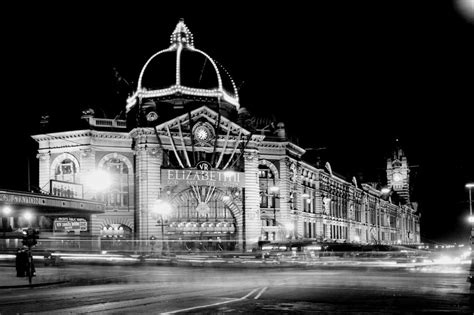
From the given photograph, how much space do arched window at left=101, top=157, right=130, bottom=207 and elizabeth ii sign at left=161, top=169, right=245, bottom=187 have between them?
4579 millimetres

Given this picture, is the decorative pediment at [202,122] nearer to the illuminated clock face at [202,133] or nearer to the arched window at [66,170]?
the illuminated clock face at [202,133]

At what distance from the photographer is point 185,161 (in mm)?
73812

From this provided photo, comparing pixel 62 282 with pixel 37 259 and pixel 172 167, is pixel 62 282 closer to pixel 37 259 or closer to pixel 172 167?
pixel 37 259

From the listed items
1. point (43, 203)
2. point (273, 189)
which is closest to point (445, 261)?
point (273, 189)

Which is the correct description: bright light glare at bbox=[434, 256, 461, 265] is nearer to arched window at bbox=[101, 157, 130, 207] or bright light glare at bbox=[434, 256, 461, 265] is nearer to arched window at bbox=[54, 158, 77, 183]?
arched window at bbox=[101, 157, 130, 207]

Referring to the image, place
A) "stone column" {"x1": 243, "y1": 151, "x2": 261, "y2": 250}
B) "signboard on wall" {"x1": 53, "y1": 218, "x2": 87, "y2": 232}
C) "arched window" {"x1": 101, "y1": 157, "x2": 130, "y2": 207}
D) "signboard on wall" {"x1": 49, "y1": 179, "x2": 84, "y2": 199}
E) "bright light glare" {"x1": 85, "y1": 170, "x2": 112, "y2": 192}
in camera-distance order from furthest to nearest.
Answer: "stone column" {"x1": 243, "y1": 151, "x2": 261, "y2": 250} < "arched window" {"x1": 101, "y1": 157, "x2": 130, "y2": 207} < "bright light glare" {"x1": 85, "y1": 170, "x2": 112, "y2": 192} < "signboard on wall" {"x1": 49, "y1": 179, "x2": 84, "y2": 199} < "signboard on wall" {"x1": 53, "y1": 218, "x2": 87, "y2": 232}

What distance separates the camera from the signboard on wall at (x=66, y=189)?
60.4 metres

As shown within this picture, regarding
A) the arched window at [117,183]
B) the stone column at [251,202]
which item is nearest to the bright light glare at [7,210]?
the arched window at [117,183]

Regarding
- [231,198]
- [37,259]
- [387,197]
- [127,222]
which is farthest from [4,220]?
[387,197]

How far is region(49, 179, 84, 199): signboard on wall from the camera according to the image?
60366 mm

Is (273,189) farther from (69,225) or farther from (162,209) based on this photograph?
(69,225)

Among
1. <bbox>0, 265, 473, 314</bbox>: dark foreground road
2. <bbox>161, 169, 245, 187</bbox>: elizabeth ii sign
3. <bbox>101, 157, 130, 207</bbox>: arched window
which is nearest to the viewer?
<bbox>0, 265, 473, 314</bbox>: dark foreground road

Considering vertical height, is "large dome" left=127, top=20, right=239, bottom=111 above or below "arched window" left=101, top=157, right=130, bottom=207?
above

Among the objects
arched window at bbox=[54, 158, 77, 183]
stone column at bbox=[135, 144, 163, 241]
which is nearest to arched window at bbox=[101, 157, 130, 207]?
stone column at bbox=[135, 144, 163, 241]
